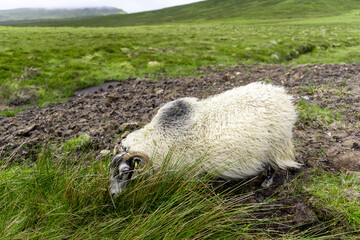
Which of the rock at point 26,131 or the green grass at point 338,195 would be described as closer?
the green grass at point 338,195

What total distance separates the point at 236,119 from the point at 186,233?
1.97m

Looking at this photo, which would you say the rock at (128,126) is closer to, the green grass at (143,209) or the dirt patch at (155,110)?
the dirt patch at (155,110)

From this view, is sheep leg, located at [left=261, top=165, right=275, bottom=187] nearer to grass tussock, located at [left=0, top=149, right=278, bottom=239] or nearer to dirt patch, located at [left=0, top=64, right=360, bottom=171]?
dirt patch, located at [left=0, top=64, right=360, bottom=171]

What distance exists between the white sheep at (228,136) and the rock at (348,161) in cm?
81

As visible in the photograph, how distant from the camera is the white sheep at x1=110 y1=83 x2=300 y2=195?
11.1ft

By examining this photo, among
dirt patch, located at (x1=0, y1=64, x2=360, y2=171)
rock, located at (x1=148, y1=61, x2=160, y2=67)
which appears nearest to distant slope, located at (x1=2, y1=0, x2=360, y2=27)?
rock, located at (x1=148, y1=61, x2=160, y2=67)

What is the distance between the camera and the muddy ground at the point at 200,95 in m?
4.11

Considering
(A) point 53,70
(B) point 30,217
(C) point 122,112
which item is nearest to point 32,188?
(B) point 30,217

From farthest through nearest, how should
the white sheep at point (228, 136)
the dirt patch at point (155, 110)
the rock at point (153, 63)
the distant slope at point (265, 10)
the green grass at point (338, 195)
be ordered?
the distant slope at point (265, 10), the rock at point (153, 63), the dirt patch at point (155, 110), the white sheep at point (228, 136), the green grass at point (338, 195)

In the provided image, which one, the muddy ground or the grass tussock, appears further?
the muddy ground

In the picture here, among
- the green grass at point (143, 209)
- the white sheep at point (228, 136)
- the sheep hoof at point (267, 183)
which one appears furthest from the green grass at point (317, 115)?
the sheep hoof at point (267, 183)

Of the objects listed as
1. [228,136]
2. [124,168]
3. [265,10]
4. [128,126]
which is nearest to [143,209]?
[124,168]

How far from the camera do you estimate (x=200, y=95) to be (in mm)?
8680

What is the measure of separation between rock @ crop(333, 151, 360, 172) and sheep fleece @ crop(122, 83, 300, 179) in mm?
671
